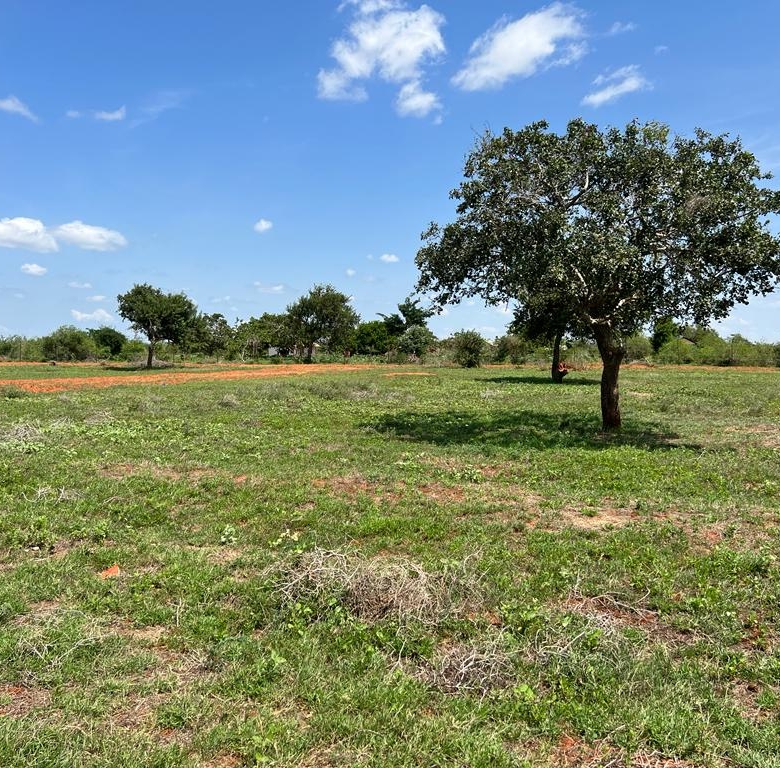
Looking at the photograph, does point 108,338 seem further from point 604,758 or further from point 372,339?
point 604,758

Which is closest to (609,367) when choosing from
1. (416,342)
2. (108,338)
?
(416,342)

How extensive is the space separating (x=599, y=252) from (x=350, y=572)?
9.72 metres

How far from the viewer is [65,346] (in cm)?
6412

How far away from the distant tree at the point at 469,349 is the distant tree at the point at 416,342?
47.6ft

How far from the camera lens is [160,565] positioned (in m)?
6.34

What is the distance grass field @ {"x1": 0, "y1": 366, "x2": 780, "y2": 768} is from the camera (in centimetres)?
369

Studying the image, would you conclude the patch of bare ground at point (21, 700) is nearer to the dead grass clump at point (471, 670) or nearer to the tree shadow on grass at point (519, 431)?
the dead grass clump at point (471, 670)

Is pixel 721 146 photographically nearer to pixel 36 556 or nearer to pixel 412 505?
pixel 412 505

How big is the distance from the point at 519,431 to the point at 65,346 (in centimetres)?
6240

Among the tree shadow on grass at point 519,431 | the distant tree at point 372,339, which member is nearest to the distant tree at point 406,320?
the distant tree at point 372,339

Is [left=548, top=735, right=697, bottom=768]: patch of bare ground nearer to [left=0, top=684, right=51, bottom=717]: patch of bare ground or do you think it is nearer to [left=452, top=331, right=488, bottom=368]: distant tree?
[left=0, top=684, right=51, bottom=717]: patch of bare ground

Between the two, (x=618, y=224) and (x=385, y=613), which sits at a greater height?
(x=618, y=224)

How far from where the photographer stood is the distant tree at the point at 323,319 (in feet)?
229

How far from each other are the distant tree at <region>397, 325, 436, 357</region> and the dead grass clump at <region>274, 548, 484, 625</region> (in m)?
65.1
